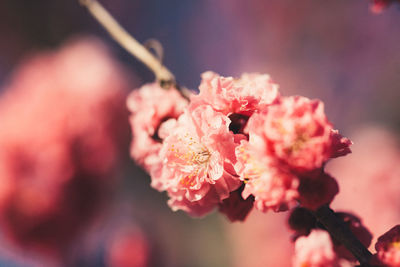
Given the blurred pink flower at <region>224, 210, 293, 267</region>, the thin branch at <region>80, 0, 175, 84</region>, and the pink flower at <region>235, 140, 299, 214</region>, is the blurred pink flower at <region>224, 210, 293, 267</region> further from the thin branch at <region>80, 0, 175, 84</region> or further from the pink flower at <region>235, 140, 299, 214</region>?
the pink flower at <region>235, 140, 299, 214</region>

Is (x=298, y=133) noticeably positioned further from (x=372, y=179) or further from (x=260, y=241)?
(x=260, y=241)

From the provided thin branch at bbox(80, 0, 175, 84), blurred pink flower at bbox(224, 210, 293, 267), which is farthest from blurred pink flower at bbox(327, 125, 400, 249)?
thin branch at bbox(80, 0, 175, 84)

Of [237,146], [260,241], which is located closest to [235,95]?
[237,146]

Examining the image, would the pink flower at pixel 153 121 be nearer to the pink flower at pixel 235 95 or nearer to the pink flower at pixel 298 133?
the pink flower at pixel 235 95

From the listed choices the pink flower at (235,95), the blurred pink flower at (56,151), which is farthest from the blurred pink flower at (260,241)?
the pink flower at (235,95)

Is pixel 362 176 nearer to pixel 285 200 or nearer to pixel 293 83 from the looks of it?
pixel 285 200
